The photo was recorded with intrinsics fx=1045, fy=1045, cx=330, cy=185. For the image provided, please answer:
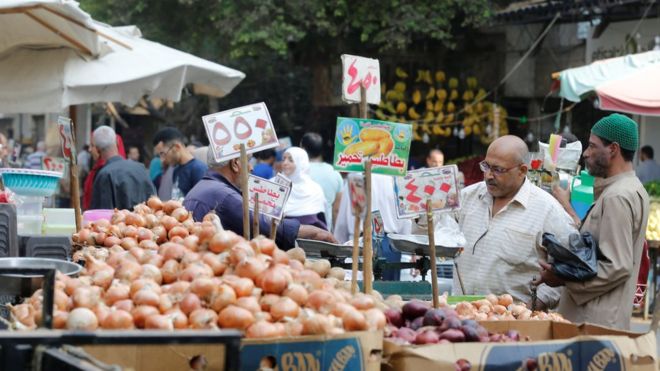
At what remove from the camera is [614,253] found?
214 inches

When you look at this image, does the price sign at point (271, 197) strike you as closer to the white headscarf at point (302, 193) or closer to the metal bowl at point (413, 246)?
the metal bowl at point (413, 246)

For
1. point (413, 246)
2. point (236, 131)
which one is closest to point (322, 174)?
point (413, 246)

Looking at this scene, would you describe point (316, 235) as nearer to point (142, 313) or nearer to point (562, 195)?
point (562, 195)

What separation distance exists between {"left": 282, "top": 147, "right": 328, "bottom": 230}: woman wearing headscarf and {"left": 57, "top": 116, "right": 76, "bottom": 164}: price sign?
3013 mm

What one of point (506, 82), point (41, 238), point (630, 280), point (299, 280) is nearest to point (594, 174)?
point (630, 280)

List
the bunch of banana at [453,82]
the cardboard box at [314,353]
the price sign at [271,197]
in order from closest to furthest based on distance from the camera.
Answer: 1. the cardboard box at [314,353]
2. the price sign at [271,197]
3. the bunch of banana at [453,82]

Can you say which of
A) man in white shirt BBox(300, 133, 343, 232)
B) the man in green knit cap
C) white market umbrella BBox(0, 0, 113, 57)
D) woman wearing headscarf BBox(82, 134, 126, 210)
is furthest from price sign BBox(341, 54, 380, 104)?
man in white shirt BBox(300, 133, 343, 232)

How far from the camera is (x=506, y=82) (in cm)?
2162

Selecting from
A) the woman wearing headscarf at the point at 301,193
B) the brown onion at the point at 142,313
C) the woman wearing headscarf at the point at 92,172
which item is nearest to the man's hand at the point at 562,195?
the woman wearing headscarf at the point at 301,193

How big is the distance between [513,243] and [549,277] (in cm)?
44

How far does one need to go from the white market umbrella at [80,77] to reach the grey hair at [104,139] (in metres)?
0.41

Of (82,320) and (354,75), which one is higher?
(354,75)

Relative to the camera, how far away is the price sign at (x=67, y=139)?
21.4 feet

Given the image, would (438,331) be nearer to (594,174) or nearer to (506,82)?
(594,174)
